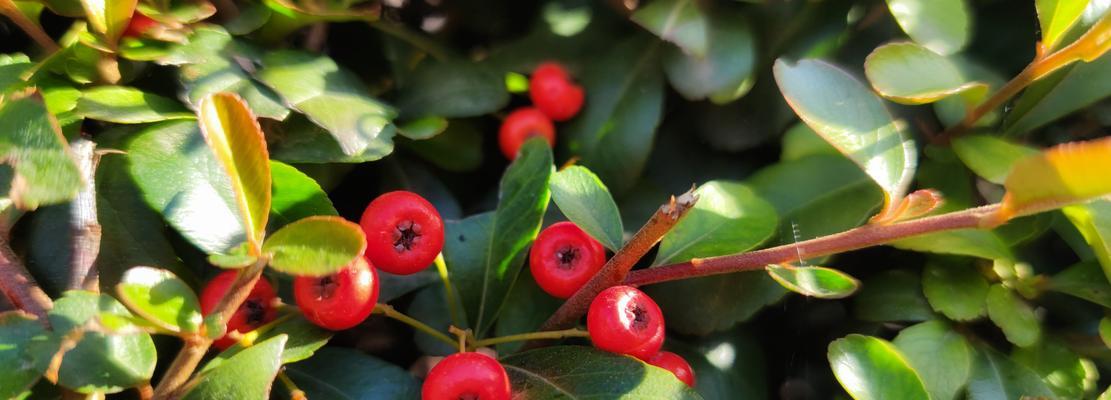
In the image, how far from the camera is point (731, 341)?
0.96 m

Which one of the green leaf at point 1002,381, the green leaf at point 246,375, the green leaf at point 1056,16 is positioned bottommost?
the green leaf at point 1002,381

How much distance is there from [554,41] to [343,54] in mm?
270

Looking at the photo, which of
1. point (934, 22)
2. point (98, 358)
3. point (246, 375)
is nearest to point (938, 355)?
point (934, 22)

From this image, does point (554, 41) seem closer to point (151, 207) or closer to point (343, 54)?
point (343, 54)

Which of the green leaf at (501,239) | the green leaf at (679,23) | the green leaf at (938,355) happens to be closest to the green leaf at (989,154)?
the green leaf at (938,355)

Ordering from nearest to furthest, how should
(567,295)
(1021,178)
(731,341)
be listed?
(1021,178) → (567,295) → (731,341)

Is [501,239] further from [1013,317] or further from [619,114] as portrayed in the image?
[1013,317]

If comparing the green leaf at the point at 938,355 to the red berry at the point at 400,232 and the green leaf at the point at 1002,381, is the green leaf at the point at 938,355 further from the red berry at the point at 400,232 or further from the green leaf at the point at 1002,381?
the red berry at the point at 400,232

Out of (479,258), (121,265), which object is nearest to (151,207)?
(121,265)

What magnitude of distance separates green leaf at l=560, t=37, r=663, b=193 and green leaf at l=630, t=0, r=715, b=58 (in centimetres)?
9

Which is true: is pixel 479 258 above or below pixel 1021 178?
below

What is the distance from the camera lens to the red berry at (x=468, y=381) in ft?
2.36

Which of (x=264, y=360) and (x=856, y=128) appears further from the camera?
(x=856, y=128)

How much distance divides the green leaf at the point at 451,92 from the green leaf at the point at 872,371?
48 centimetres
